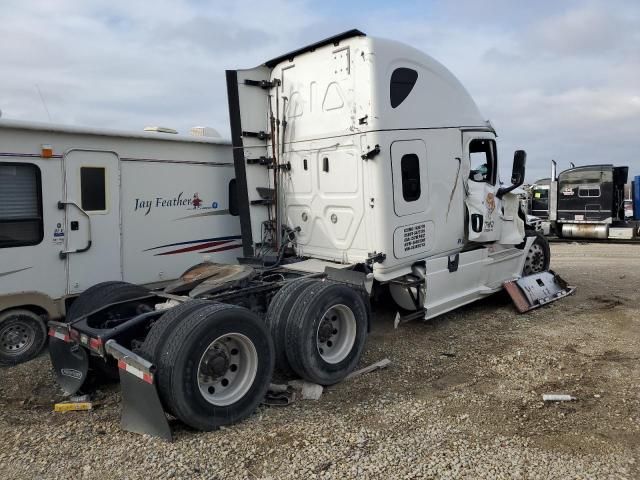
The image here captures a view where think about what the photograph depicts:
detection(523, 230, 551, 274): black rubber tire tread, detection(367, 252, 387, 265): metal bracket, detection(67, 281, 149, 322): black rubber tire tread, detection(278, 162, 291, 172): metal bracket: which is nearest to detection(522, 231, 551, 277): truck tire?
detection(523, 230, 551, 274): black rubber tire tread

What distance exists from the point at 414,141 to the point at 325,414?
3.52m

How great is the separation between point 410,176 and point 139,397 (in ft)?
13.1

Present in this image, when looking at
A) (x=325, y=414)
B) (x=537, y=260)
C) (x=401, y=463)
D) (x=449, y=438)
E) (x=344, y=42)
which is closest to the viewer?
(x=401, y=463)

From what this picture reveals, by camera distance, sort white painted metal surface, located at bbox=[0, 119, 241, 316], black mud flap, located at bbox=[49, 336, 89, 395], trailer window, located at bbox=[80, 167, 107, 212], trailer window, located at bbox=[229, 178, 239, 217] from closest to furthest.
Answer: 1. black mud flap, located at bbox=[49, 336, 89, 395]
2. white painted metal surface, located at bbox=[0, 119, 241, 316]
3. trailer window, located at bbox=[80, 167, 107, 212]
4. trailer window, located at bbox=[229, 178, 239, 217]

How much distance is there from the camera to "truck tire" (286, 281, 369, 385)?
4855 millimetres

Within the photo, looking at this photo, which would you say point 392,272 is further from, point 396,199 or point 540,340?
point 540,340

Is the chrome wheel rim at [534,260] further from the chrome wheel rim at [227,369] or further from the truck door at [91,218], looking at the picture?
the truck door at [91,218]

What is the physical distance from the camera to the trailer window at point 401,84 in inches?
244

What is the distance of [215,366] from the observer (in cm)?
418

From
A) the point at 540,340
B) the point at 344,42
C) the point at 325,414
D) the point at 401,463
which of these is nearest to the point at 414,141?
the point at 344,42

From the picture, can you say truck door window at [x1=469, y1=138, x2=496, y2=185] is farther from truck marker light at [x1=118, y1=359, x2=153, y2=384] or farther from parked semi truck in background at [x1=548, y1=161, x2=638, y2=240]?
parked semi truck in background at [x1=548, y1=161, x2=638, y2=240]

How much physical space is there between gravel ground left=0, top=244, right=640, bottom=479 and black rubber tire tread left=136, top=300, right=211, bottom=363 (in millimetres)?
633

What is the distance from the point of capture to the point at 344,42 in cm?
623

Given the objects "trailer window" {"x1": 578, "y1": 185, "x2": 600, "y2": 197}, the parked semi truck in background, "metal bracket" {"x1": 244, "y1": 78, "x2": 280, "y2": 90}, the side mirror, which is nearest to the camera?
"metal bracket" {"x1": 244, "y1": 78, "x2": 280, "y2": 90}
